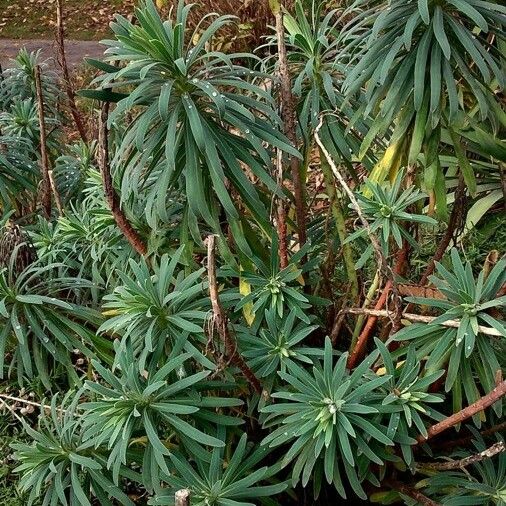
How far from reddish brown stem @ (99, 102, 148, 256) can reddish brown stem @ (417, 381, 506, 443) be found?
1.03 metres

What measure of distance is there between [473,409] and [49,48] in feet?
24.3

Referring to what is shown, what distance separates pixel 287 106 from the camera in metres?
2.20

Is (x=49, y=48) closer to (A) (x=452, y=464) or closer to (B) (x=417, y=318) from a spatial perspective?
(B) (x=417, y=318)

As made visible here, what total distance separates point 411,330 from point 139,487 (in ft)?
3.85

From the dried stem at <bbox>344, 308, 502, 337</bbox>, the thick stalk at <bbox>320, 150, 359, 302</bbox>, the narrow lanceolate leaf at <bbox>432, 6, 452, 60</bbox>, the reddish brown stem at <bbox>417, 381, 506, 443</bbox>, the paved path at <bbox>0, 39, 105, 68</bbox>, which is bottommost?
the reddish brown stem at <bbox>417, 381, 506, 443</bbox>

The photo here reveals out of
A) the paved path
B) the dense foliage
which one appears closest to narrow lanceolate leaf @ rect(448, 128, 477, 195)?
the dense foliage

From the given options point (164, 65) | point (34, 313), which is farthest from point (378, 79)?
point (34, 313)

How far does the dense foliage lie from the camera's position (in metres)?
1.93

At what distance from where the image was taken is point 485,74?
2008 mm

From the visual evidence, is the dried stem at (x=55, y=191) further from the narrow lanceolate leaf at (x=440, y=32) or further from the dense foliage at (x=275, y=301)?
the narrow lanceolate leaf at (x=440, y=32)

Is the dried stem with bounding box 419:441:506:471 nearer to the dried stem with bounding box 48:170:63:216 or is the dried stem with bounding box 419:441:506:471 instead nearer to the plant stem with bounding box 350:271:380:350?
the plant stem with bounding box 350:271:380:350

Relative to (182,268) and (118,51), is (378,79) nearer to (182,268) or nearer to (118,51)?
(118,51)

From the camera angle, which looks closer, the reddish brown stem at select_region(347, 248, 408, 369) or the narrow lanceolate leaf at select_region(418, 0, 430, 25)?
the narrow lanceolate leaf at select_region(418, 0, 430, 25)

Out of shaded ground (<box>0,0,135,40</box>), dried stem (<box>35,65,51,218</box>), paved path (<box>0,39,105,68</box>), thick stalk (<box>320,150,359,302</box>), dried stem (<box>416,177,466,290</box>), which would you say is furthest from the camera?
shaded ground (<box>0,0,135,40</box>)
